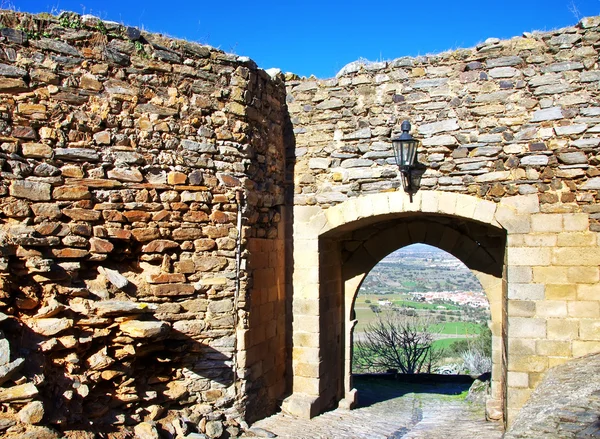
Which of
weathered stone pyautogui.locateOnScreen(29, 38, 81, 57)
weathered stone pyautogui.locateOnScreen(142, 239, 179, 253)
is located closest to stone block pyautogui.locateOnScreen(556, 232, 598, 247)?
weathered stone pyautogui.locateOnScreen(142, 239, 179, 253)

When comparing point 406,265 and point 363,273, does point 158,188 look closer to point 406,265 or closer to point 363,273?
point 363,273

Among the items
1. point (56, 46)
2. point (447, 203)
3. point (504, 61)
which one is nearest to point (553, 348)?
point (447, 203)

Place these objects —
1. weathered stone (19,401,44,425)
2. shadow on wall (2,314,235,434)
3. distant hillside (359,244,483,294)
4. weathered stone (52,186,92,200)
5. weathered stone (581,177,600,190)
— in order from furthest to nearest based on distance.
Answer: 1. distant hillside (359,244,483,294)
2. weathered stone (581,177,600,190)
3. weathered stone (52,186,92,200)
4. shadow on wall (2,314,235,434)
5. weathered stone (19,401,44,425)

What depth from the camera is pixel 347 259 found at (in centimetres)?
722

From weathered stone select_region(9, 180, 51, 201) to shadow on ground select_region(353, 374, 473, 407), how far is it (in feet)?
16.7

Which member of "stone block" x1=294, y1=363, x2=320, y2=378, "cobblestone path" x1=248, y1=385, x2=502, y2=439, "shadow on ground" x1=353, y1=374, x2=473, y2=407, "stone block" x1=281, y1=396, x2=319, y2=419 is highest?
"stone block" x1=294, y1=363, x2=320, y2=378

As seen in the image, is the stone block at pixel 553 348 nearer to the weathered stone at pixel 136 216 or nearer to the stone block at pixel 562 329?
the stone block at pixel 562 329

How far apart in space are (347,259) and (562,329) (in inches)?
109

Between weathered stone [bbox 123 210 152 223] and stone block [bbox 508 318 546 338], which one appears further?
stone block [bbox 508 318 546 338]

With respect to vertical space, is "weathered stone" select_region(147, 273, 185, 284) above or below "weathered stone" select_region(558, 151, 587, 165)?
below

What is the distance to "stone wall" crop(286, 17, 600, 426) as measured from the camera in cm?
521

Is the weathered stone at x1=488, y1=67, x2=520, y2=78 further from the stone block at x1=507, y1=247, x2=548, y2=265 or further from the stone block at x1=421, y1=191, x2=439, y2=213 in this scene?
the stone block at x1=507, y1=247, x2=548, y2=265

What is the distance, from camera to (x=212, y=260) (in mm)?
5238

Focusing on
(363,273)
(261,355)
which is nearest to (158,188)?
(261,355)
